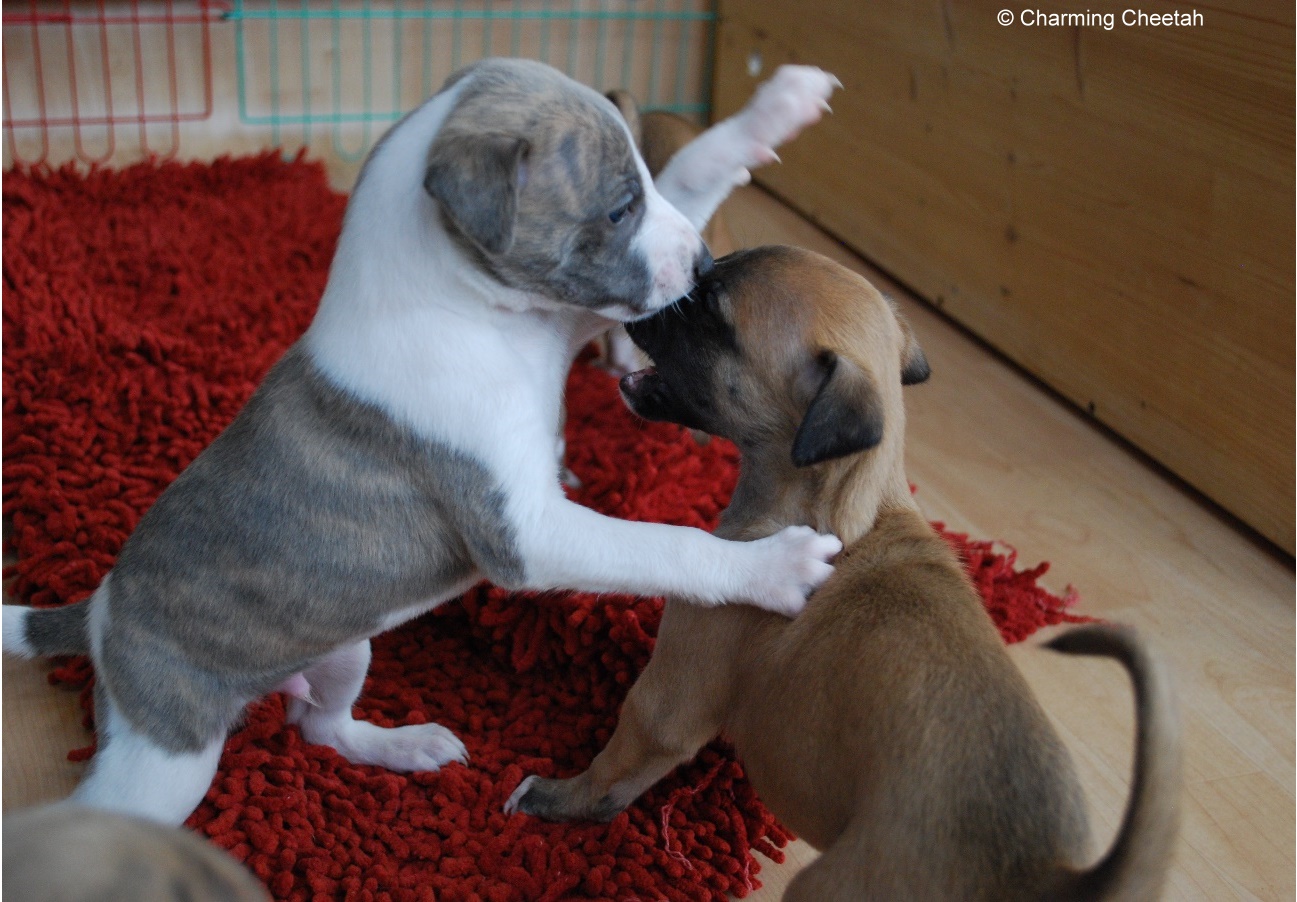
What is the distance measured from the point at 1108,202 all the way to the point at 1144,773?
2652 mm

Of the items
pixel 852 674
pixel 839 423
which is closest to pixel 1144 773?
pixel 852 674

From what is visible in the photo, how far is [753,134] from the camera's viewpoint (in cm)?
244

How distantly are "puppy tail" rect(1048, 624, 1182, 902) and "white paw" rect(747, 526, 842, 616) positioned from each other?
1.98ft

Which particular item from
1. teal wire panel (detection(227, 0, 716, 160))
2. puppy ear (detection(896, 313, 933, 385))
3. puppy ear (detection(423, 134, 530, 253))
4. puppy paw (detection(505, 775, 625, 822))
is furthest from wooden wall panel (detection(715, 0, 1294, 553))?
puppy ear (detection(423, 134, 530, 253))

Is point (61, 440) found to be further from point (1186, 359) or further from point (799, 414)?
point (1186, 359)

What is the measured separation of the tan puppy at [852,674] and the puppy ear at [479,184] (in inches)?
17.4

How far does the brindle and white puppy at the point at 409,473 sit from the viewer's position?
80.3 inches

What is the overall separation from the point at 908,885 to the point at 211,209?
390cm

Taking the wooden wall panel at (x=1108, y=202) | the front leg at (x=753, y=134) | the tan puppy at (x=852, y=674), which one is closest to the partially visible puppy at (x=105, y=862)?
the tan puppy at (x=852, y=674)

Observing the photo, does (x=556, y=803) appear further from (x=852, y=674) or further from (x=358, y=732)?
(x=852, y=674)

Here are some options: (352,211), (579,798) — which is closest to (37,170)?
(352,211)

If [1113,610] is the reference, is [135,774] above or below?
above

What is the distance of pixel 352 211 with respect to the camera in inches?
83.8

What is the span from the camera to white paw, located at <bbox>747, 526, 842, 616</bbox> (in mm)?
2066
